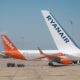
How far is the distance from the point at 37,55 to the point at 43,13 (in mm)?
10435

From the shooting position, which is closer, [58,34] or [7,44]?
[58,34]

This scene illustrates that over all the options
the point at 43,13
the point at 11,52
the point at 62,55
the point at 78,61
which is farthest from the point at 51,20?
the point at 11,52

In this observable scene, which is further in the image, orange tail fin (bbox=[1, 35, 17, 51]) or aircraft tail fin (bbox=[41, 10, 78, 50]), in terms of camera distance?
orange tail fin (bbox=[1, 35, 17, 51])

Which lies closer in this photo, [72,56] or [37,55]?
[72,56]

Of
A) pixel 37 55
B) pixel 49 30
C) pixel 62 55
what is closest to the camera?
pixel 49 30

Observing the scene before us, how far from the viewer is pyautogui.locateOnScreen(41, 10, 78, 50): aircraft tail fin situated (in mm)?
34341

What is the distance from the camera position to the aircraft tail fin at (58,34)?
34341 mm

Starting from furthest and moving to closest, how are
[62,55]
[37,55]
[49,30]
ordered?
1. [37,55]
2. [62,55]
3. [49,30]

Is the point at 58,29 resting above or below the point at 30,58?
above

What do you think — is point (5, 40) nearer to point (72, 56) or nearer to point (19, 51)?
point (19, 51)

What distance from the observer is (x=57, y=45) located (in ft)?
113

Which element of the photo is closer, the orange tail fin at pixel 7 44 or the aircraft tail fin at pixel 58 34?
the aircraft tail fin at pixel 58 34

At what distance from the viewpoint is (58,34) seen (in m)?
34.5

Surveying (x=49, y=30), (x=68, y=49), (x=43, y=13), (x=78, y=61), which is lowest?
(x=78, y=61)
